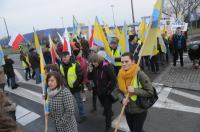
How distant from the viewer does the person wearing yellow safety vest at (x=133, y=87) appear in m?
3.96

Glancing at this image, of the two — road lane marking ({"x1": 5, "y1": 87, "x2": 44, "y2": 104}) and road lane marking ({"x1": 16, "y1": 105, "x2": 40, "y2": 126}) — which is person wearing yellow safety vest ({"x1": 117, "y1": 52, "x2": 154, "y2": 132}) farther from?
road lane marking ({"x1": 5, "y1": 87, "x2": 44, "y2": 104})

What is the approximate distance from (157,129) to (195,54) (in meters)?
6.55

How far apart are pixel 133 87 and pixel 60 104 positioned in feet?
3.61

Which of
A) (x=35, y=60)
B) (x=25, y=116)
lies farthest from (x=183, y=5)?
(x=25, y=116)

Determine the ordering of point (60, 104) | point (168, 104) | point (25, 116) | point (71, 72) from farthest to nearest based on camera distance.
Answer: point (25, 116) < point (168, 104) < point (71, 72) < point (60, 104)

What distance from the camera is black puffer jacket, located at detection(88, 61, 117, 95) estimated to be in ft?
18.3

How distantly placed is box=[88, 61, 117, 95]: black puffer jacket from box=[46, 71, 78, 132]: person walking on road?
1476 millimetres

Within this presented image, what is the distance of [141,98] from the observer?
159 inches

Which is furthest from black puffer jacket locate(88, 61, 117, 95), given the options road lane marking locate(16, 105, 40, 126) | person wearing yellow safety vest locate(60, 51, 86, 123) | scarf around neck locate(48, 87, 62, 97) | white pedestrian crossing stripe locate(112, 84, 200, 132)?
road lane marking locate(16, 105, 40, 126)

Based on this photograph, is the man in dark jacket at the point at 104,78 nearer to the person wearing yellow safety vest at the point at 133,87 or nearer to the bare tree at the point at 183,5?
the person wearing yellow safety vest at the point at 133,87

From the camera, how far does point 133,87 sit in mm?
3986

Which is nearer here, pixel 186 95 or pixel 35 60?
pixel 186 95

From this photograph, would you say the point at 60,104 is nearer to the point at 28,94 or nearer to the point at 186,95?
the point at 186,95

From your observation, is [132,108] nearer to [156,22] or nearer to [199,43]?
[156,22]
